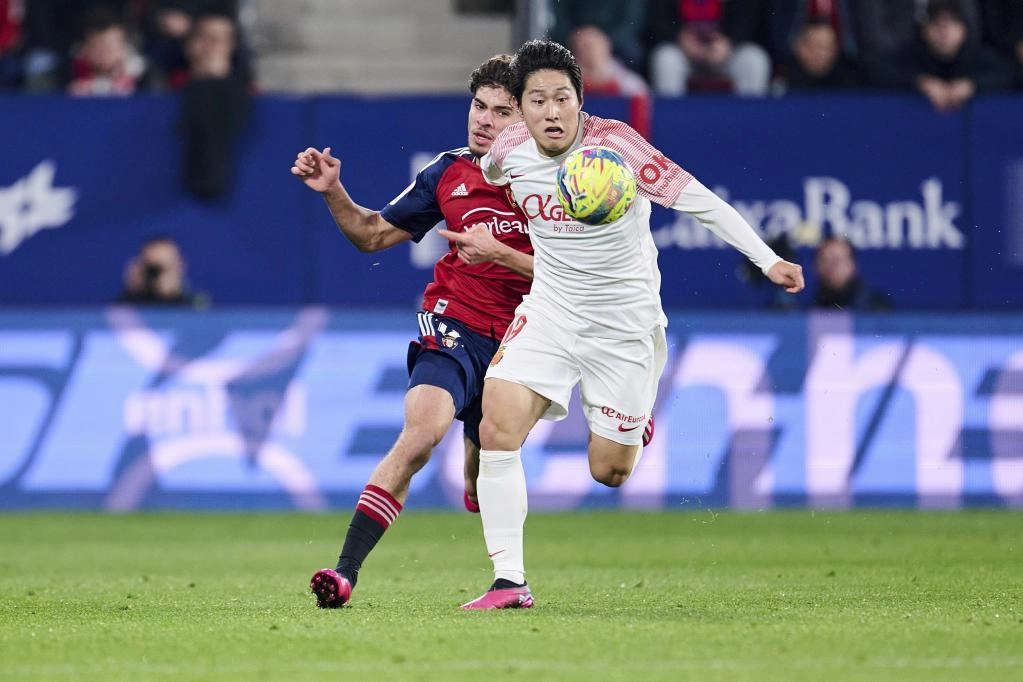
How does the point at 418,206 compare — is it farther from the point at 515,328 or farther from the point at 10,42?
the point at 10,42

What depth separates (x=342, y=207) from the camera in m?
7.97

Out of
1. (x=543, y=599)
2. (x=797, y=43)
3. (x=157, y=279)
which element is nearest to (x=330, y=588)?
(x=543, y=599)

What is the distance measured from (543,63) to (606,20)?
776cm

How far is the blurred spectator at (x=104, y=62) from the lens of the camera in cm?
1483

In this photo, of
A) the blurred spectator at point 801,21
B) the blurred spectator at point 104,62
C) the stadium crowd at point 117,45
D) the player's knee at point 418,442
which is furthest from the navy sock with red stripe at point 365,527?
the blurred spectator at point 801,21

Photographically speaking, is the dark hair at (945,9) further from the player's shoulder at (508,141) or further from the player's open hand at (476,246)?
the player's open hand at (476,246)

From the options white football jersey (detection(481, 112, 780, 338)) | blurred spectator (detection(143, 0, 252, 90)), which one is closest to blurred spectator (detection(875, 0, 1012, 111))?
blurred spectator (detection(143, 0, 252, 90))

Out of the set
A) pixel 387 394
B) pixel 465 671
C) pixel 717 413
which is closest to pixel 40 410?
pixel 387 394

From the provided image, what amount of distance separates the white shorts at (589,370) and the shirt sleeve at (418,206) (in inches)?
31.4

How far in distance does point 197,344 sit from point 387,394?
1395 mm

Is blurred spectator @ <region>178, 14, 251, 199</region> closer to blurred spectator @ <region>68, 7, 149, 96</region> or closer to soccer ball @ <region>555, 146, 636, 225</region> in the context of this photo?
blurred spectator @ <region>68, 7, 149, 96</region>

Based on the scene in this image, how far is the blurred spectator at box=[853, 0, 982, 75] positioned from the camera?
15.0 metres

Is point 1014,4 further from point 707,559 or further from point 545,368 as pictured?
point 545,368

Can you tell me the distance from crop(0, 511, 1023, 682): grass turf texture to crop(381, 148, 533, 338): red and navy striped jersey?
1240mm
